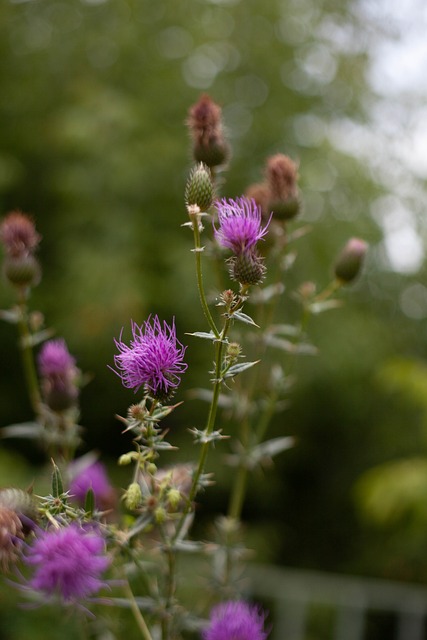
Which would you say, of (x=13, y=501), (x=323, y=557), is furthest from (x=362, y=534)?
(x=13, y=501)

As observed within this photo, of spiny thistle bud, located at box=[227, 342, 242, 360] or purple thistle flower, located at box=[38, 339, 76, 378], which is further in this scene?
purple thistle flower, located at box=[38, 339, 76, 378]

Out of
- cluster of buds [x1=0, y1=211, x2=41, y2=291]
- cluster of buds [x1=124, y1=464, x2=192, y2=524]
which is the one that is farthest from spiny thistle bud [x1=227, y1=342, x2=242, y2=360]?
cluster of buds [x1=0, y1=211, x2=41, y2=291]

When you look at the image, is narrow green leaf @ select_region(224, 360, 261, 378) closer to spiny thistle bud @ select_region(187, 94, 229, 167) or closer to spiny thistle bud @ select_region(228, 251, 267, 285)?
spiny thistle bud @ select_region(228, 251, 267, 285)

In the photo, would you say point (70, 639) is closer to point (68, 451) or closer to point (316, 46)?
point (68, 451)

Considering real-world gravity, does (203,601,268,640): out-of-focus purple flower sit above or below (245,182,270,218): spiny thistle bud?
below

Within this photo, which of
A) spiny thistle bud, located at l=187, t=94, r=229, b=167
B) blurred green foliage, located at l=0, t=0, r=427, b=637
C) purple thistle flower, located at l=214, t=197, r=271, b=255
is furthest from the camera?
blurred green foliage, located at l=0, t=0, r=427, b=637

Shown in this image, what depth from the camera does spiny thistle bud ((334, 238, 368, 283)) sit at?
1274mm

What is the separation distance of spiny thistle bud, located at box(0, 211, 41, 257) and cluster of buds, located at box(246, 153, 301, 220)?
352 millimetres

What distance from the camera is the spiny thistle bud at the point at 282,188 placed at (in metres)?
1.23

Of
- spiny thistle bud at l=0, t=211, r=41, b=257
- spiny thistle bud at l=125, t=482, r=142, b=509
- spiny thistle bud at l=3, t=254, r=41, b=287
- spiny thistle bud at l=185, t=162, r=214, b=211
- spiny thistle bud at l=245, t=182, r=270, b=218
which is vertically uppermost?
spiny thistle bud at l=245, t=182, r=270, b=218

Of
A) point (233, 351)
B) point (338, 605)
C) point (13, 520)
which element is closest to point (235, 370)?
point (233, 351)

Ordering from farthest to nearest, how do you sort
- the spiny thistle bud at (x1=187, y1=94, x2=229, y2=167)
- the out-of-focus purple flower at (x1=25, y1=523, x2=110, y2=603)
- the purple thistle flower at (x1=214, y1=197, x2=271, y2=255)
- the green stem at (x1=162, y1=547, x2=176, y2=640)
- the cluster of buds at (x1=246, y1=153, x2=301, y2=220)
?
the cluster of buds at (x1=246, y1=153, x2=301, y2=220) → the spiny thistle bud at (x1=187, y1=94, x2=229, y2=167) → the green stem at (x1=162, y1=547, x2=176, y2=640) → the purple thistle flower at (x1=214, y1=197, x2=271, y2=255) → the out-of-focus purple flower at (x1=25, y1=523, x2=110, y2=603)

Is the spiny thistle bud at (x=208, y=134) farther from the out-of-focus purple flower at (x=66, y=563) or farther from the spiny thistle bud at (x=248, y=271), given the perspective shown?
the out-of-focus purple flower at (x=66, y=563)

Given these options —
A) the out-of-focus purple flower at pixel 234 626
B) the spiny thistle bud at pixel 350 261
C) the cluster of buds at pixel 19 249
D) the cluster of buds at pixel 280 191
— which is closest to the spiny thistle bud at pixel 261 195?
the cluster of buds at pixel 280 191
